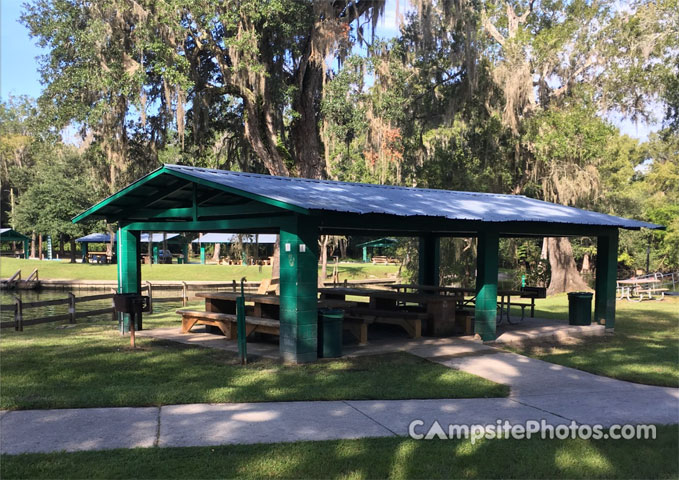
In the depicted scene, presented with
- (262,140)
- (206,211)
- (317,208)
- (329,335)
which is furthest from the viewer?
(262,140)

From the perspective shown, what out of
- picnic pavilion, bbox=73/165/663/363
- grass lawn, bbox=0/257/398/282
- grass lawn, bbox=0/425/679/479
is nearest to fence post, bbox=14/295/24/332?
picnic pavilion, bbox=73/165/663/363

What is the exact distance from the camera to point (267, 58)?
1927cm

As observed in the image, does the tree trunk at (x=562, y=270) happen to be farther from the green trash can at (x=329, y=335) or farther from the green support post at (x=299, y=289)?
the green support post at (x=299, y=289)

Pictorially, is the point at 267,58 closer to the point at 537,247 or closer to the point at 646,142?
the point at 537,247

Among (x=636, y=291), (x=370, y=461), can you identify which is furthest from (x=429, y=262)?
(x=636, y=291)

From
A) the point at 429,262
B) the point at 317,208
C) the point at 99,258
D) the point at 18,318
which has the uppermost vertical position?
the point at 317,208

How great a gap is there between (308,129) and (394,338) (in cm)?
1173

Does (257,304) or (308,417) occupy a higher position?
(257,304)

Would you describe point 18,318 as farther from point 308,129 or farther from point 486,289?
point 308,129

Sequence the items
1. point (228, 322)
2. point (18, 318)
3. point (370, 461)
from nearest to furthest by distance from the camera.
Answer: point (370, 461), point (228, 322), point (18, 318)

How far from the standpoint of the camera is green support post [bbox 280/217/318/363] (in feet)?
29.6

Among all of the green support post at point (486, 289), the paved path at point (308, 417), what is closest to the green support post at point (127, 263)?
the paved path at point (308, 417)

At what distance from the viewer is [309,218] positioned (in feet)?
29.8

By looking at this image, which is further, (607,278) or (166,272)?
(166,272)
